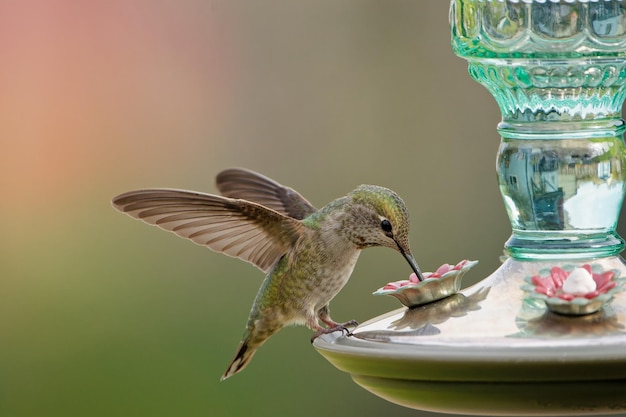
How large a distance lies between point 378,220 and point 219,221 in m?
0.50

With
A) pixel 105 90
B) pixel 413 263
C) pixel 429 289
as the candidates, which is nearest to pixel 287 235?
pixel 413 263

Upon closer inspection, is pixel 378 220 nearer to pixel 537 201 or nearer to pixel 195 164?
pixel 537 201

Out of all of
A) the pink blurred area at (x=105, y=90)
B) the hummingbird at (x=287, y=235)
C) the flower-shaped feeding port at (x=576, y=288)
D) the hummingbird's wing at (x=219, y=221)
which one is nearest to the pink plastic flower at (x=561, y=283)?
the flower-shaped feeding port at (x=576, y=288)

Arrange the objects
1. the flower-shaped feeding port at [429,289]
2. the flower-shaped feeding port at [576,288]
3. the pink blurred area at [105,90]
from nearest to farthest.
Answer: the flower-shaped feeding port at [576,288] < the flower-shaped feeding port at [429,289] < the pink blurred area at [105,90]

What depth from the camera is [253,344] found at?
13.6 ft

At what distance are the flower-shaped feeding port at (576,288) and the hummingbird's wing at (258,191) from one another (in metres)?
1.90

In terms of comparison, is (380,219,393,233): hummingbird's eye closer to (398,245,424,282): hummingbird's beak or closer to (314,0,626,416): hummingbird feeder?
(398,245,424,282): hummingbird's beak

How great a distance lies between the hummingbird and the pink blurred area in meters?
3.03

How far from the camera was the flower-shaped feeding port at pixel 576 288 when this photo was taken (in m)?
2.20

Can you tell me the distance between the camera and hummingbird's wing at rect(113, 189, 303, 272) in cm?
349

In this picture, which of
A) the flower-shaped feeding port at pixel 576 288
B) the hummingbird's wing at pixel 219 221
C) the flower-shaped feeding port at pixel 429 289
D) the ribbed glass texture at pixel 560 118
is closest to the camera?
the flower-shaped feeding port at pixel 576 288

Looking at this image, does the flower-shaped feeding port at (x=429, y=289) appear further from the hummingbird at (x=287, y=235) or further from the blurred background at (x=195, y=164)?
the blurred background at (x=195, y=164)

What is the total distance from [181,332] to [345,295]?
3.11ft

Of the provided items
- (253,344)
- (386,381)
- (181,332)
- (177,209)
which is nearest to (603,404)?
(386,381)
